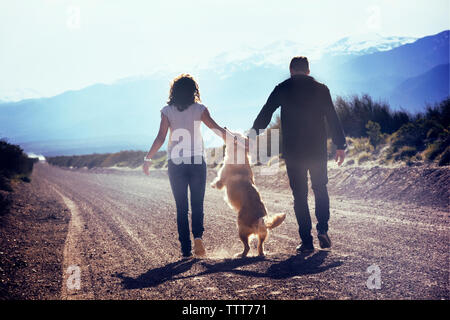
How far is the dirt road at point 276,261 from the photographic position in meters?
3.62

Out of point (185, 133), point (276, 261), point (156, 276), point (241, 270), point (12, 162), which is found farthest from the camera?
point (12, 162)

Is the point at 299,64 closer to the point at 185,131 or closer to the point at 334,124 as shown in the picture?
the point at 334,124

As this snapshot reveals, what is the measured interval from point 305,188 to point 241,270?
1.55 meters

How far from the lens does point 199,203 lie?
5.43 m

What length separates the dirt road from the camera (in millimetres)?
3623

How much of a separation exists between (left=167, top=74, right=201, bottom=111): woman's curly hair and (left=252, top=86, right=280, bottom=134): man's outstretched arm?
923 millimetres

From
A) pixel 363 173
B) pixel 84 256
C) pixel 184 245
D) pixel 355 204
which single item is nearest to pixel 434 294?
pixel 184 245

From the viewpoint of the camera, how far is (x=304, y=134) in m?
5.20

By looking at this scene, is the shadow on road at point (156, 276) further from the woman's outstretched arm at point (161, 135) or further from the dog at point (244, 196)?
the woman's outstretched arm at point (161, 135)

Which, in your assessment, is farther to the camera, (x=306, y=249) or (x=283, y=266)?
(x=306, y=249)

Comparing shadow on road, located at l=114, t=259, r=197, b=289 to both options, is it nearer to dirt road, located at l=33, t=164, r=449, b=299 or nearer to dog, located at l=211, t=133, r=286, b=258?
dirt road, located at l=33, t=164, r=449, b=299

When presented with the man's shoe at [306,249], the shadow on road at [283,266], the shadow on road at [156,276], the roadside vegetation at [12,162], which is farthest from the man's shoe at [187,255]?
the roadside vegetation at [12,162]

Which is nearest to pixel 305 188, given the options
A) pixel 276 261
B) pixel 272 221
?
pixel 272 221

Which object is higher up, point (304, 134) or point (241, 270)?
point (304, 134)
